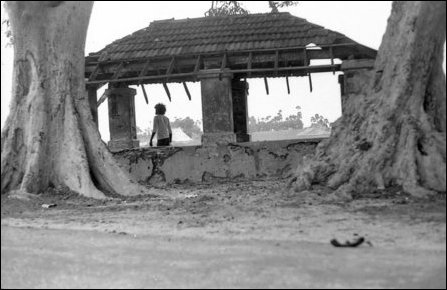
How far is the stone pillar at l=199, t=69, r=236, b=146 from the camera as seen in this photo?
12.7 meters

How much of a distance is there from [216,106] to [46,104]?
5.41 m

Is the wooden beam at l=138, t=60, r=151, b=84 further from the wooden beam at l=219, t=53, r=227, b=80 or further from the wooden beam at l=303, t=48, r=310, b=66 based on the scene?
the wooden beam at l=303, t=48, r=310, b=66

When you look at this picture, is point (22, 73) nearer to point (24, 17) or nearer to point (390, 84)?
point (24, 17)

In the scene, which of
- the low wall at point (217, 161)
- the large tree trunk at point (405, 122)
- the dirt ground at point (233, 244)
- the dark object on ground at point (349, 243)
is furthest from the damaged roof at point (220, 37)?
the dark object on ground at point (349, 243)

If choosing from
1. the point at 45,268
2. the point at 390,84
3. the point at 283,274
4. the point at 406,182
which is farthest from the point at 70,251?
the point at 390,84

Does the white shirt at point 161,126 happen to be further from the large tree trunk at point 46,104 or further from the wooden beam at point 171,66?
the large tree trunk at point 46,104

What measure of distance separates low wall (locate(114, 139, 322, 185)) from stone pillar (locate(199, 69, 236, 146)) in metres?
0.92

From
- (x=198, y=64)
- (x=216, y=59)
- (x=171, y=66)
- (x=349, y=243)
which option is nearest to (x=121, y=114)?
(x=171, y=66)

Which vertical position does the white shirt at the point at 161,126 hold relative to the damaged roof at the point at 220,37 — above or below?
below

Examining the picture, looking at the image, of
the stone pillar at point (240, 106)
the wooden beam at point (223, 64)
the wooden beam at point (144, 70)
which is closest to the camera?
the wooden beam at point (223, 64)

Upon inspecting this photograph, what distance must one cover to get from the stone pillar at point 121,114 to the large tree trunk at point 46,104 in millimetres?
6576

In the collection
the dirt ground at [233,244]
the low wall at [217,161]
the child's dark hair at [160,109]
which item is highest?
the child's dark hair at [160,109]

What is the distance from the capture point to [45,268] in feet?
13.6

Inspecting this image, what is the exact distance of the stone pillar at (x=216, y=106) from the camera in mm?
12680
